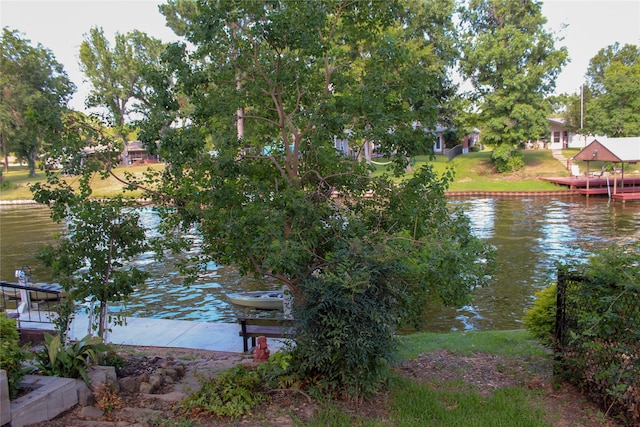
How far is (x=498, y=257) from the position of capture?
18.0 m

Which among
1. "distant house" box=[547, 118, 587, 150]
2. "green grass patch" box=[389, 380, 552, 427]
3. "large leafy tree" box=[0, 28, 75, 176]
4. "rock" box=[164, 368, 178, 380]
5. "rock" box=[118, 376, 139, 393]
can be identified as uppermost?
"large leafy tree" box=[0, 28, 75, 176]

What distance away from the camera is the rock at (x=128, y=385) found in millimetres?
5816

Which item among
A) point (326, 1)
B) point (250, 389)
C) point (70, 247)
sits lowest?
point (250, 389)

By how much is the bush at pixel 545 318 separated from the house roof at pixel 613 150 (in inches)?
1200

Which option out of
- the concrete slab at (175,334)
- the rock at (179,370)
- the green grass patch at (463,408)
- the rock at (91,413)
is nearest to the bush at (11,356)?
the rock at (91,413)

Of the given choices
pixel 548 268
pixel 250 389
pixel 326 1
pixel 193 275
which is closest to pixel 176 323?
pixel 193 275

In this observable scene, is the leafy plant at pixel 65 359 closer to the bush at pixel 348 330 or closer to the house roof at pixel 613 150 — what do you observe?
the bush at pixel 348 330

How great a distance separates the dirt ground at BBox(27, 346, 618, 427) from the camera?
16.4ft

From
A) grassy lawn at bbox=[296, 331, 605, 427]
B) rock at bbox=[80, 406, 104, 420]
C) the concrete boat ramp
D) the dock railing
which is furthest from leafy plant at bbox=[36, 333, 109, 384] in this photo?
the concrete boat ramp

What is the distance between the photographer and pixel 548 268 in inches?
637

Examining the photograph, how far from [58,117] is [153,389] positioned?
133 inches

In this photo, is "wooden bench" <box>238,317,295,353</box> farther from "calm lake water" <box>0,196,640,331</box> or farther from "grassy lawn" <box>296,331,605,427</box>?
"calm lake water" <box>0,196,640,331</box>

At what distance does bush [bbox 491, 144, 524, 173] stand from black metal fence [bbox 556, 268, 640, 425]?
39.1m

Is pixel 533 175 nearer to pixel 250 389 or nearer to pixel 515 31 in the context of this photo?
pixel 515 31
